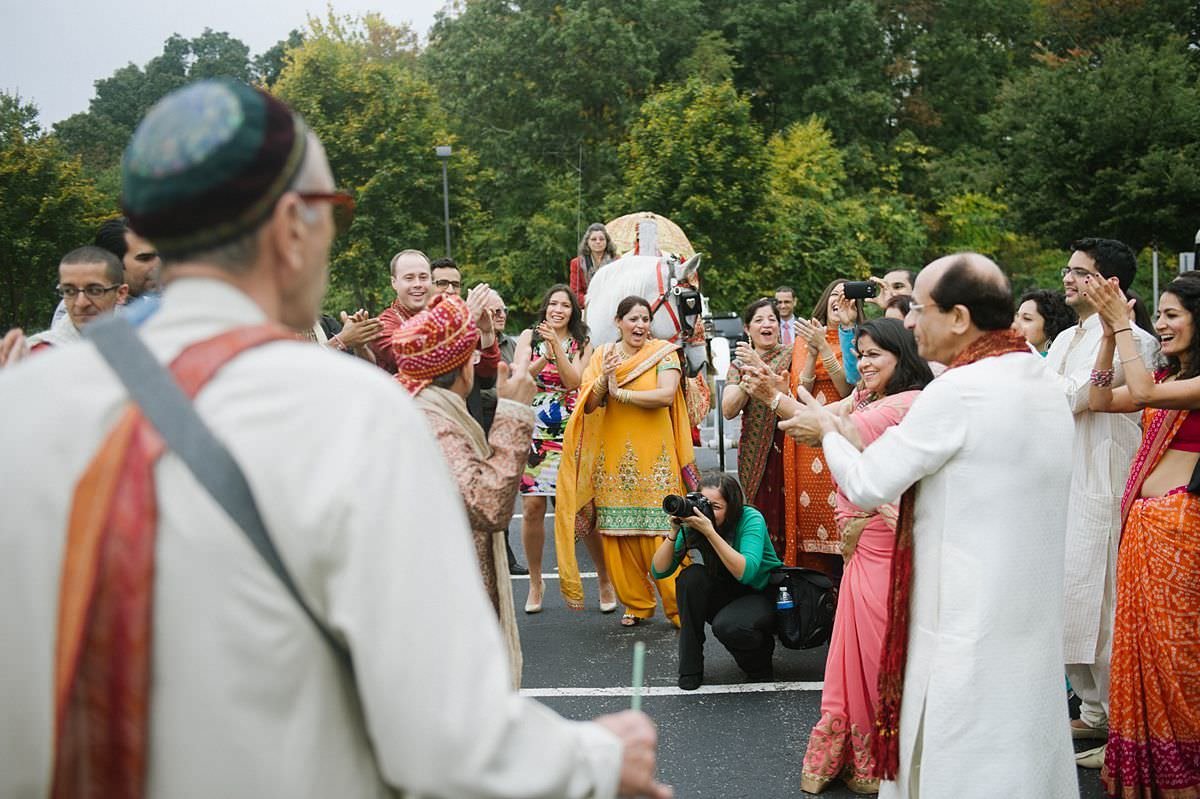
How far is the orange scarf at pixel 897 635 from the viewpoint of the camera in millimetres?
3570

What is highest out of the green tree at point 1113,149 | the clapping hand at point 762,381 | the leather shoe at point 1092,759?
the green tree at point 1113,149

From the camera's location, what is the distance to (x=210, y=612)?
1.35 metres

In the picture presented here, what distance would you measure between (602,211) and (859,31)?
10.8 m

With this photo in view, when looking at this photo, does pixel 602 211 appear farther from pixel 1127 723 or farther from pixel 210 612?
pixel 210 612

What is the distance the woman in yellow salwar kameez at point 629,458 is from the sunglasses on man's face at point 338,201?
5562 millimetres

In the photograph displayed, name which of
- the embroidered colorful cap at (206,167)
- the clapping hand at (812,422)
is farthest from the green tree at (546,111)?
the embroidered colorful cap at (206,167)

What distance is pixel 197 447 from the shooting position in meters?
1.36

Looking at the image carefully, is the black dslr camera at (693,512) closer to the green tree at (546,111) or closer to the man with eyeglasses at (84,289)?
the man with eyeglasses at (84,289)

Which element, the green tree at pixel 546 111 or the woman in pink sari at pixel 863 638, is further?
the green tree at pixel 546 111

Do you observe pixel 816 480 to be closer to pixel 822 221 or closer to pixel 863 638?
pixel 863 638

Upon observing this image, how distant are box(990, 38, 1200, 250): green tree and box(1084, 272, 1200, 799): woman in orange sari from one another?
60.3 ft

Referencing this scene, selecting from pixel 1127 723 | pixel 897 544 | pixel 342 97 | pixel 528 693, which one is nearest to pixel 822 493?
pixel 528 693

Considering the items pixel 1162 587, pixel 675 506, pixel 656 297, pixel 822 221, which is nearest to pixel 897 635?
pixel 1162 587

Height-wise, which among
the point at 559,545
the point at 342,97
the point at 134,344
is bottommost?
the point at 559,545
